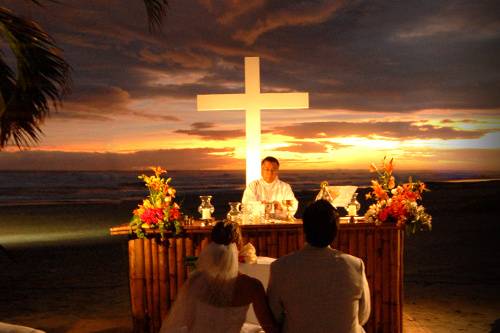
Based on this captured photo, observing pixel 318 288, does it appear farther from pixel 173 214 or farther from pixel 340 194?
pixel 340 194

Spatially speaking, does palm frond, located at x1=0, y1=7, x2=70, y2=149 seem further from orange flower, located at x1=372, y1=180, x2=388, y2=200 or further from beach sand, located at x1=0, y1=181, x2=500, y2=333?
orange flower, located at x1=372, y1=180, x2=388, y2=200

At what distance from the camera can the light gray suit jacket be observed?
122 inches

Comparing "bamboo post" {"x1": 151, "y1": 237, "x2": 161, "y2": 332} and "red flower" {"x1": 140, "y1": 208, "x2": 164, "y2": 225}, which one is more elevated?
"red flower" {"x1": 140, "y1": 208, "x2": 164, "y2": 225}

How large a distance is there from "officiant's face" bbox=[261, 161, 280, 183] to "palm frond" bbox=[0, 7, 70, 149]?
429 cm

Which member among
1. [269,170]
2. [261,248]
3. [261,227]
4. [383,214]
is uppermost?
[269,170]

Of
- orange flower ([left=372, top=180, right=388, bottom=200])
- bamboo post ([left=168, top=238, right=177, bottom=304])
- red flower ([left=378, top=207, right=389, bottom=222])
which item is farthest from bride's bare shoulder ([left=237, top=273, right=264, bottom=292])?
orange flower ([left=372, top=180, right=388, bottom=200])

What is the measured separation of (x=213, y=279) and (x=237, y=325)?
0.36 metres

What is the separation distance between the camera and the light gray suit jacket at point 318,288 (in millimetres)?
3090

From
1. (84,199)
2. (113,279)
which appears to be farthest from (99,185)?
(113,279)

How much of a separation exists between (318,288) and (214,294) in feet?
2.86

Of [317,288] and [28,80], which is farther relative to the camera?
[28,80]

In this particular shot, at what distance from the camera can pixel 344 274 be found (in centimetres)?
311

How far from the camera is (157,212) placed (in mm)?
7039

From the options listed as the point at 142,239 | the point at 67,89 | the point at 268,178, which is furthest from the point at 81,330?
the point at 67,89
